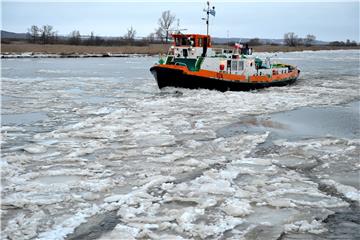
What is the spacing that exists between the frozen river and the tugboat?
16.4ft

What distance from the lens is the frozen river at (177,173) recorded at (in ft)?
15.5

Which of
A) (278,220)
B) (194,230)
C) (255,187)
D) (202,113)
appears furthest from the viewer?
(202,113)

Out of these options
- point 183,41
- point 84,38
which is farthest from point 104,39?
point 183,41

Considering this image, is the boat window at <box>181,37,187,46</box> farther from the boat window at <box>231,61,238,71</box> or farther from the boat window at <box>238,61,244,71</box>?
the boat window at <box>238,61,244,71</box>

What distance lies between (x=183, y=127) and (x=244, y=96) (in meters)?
7.21

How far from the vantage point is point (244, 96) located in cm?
1698

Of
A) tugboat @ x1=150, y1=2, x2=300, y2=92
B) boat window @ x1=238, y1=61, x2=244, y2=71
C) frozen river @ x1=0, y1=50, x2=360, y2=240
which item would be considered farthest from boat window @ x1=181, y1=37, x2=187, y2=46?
frozen river @ x1=0, y1=50, x2=360, y2=240

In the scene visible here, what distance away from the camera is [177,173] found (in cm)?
660

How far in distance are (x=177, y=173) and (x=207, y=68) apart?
13.0m

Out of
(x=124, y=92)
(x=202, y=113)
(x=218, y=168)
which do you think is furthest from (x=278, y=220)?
(x=124, y=92)

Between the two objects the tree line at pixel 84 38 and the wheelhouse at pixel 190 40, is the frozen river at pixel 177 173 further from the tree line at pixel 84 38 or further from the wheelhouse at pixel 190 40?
the tree line at pixel 84 38

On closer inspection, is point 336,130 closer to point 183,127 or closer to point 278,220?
point 183,127

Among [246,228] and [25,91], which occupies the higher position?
[25,91]

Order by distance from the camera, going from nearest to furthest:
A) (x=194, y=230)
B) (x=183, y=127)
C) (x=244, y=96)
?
(x=194, y=230), (x=183, y=127), (x=244, y=96)
